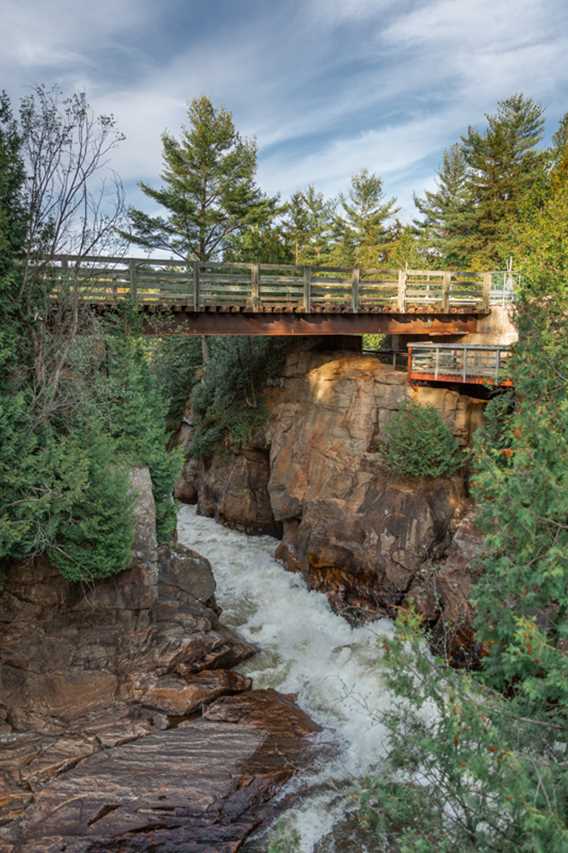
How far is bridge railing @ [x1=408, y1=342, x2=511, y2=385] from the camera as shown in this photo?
41.9 feet

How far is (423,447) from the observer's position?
12633 mm

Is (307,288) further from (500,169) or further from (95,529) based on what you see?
(500,169)

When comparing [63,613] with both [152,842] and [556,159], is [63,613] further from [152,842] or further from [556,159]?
[556,159]

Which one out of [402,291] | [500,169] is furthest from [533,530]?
[500,169]

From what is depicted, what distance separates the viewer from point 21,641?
8.33 metres

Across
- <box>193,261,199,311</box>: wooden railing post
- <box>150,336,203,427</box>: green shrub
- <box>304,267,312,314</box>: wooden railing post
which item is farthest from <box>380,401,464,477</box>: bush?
<box>150,336,203,427</box>: green shrub

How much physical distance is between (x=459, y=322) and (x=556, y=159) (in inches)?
611

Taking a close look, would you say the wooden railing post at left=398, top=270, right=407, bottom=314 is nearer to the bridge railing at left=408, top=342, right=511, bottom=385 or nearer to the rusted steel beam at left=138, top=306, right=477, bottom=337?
the rusted steel beam at left=138, top=306, right=477, bottom=337

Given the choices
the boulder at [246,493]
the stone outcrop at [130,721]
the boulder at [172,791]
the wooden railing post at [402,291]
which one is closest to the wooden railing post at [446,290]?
the wooden railing post at [402,291]

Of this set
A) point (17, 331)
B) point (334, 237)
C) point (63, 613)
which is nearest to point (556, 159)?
point (334, 237)

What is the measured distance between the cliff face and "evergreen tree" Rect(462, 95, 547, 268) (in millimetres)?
15110

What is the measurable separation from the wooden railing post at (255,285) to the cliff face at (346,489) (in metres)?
3.71

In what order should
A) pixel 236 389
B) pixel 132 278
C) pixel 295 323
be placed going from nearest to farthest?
pixel 132 278
pixel 295 323
pixel 236 389

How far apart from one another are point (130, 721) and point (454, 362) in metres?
11.3
